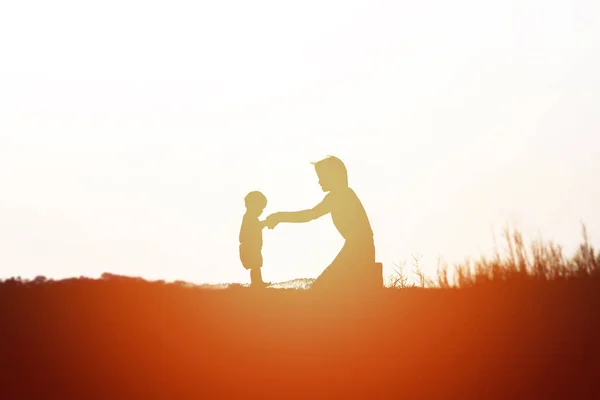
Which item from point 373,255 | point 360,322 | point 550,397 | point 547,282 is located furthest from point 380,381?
point 547,282

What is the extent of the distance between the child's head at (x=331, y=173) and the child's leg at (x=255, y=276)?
1.15m

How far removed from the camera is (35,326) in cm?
581

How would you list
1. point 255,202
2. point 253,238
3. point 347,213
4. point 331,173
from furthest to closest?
point 347,213, point 331,173, point 255,202, point 253,238

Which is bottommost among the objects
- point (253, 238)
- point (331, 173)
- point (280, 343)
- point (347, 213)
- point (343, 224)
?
point (280, 343)

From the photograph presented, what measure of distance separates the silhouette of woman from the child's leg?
59 cm

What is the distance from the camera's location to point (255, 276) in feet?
23.5

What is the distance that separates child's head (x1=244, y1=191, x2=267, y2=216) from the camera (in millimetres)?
7187

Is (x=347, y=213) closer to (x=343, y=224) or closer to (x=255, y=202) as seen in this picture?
(x=343, y=224)

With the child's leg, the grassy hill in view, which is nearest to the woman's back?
the grassy hill

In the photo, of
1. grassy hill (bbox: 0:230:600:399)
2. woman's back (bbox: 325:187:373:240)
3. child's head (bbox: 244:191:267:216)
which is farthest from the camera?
woman's back (bbox: 325:187:373:240)

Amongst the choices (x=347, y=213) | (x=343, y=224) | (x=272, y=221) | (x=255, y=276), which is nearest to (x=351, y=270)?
(x=343, y=224)

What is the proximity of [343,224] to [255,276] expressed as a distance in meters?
1.16

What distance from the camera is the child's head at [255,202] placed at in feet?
23.6

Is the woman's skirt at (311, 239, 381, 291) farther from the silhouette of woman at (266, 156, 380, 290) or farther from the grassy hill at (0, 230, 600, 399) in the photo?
the grassy hill at (0, 230, 600, 399)
